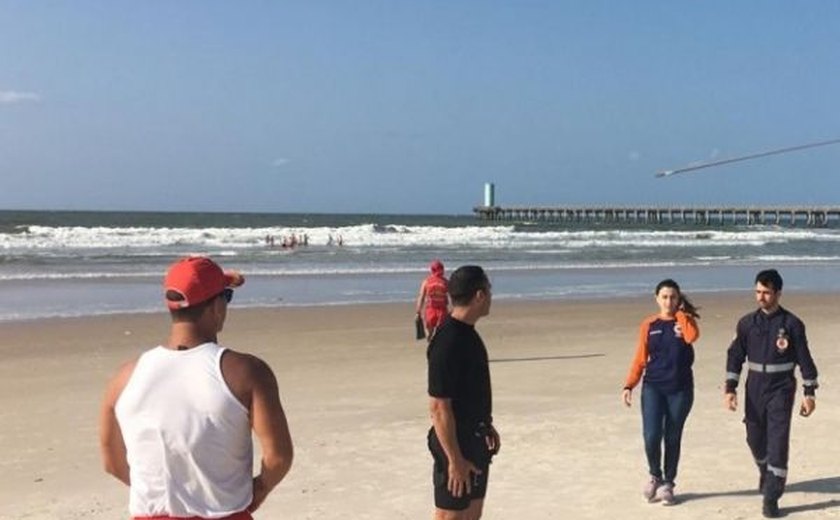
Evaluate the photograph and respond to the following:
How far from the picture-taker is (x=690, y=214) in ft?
290

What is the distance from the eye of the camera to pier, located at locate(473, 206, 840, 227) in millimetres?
81875

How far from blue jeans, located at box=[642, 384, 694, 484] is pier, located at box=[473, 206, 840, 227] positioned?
7901 cm

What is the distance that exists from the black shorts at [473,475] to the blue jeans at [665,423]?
93.1 inches

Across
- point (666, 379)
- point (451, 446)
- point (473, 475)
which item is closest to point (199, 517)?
point (451, 446)

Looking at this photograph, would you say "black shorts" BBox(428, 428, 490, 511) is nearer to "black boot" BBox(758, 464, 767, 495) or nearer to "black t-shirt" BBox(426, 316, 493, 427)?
"black t-shirt" BBox(426, 316, 493, 427)

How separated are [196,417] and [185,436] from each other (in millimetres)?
69

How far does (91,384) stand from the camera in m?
10.3

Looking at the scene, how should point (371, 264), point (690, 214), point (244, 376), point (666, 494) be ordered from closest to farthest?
point (244, 376)
point (666, 494)
point (371, 264)
point (690, 214)

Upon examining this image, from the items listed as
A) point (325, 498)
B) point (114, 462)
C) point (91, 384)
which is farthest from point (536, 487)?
point (91, 384)

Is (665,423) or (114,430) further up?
(114,430)

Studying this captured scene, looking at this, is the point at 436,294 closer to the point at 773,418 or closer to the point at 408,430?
the point at 408,430

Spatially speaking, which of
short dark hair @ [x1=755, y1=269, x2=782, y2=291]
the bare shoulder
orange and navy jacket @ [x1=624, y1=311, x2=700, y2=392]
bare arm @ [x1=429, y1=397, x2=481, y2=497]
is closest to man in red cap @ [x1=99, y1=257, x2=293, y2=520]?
the bare shoulder

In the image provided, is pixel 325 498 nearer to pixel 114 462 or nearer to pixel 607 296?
pixel 114 462

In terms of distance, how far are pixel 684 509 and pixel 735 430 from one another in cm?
217
